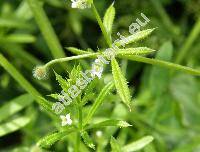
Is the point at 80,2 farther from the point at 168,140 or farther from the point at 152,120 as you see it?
the point at 168,140

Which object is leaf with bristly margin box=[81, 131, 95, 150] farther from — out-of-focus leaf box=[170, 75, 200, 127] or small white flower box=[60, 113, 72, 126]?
out-of-focus leaf box=[170, 75, 200, 127]

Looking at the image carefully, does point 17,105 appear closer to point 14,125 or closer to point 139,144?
point 14,125

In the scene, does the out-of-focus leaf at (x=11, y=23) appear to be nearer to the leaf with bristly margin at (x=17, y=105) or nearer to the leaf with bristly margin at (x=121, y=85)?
the leaf with bristly margin at (x=17, y=105)

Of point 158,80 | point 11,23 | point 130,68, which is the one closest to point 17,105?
point 11,23

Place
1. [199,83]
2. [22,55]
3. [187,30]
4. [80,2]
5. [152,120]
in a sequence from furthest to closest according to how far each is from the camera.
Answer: [187,30] → [199,83] → [22,55] → [152,120] → [80,2]

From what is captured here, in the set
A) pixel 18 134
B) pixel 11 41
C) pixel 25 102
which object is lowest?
pixel 18 134

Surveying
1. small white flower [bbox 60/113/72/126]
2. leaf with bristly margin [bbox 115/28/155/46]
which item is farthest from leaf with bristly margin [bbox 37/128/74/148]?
leaf with bristly margin [bbox 115/28/155/46]

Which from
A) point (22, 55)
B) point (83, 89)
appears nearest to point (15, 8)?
point (22, 55)
